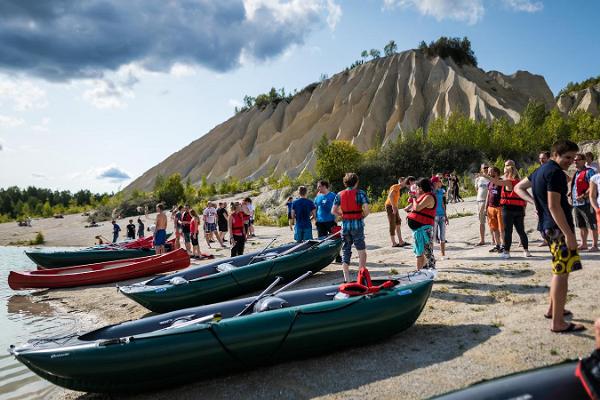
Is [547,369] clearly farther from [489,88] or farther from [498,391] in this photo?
[489,88]

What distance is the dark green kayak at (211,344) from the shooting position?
14.5ft

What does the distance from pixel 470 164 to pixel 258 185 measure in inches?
702

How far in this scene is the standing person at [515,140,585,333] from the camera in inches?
165

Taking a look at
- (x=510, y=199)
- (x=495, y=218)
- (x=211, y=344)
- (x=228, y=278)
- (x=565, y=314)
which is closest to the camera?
(x=211, y=344)

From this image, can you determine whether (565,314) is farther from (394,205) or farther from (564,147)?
(394,205)

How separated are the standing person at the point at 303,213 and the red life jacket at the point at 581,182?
186 inches

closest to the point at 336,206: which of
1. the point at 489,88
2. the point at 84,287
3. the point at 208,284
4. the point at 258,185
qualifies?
the point at 208,284

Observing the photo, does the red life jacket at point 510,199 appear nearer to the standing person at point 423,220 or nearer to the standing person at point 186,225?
the standing person at point 423,220

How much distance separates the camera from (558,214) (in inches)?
164

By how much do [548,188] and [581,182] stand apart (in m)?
4.33

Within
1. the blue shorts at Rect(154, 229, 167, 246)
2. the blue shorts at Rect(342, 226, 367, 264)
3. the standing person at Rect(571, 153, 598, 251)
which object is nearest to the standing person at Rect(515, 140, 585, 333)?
the blue shorts at Rect(342, 226, 367, 264)

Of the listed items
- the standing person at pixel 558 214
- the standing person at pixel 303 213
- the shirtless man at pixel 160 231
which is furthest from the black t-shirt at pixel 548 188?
the shirtless man at pixel 160 231

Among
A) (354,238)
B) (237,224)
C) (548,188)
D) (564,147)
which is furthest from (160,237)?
(564,147)

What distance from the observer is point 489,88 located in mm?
53375
